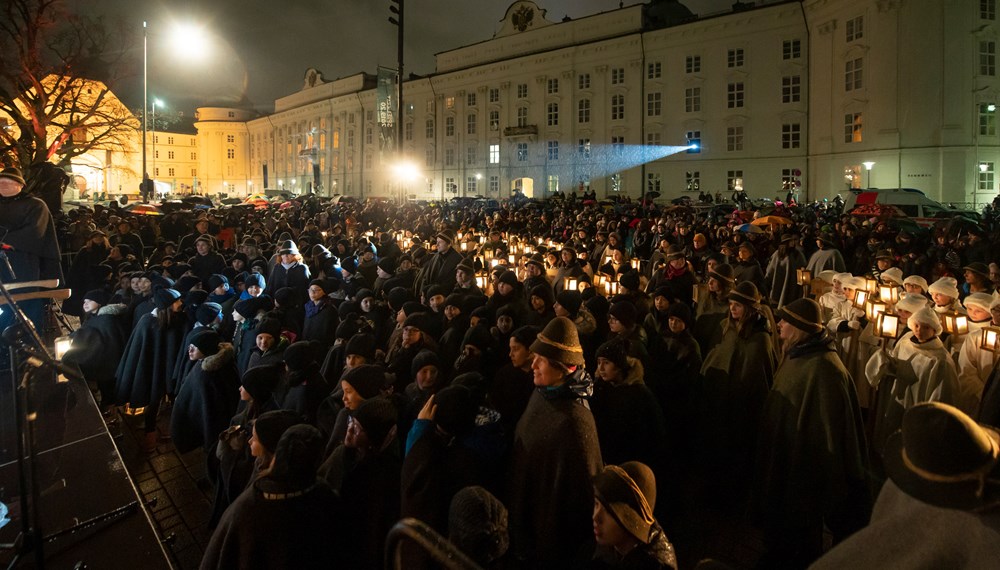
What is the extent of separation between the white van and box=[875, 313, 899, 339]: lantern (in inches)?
726

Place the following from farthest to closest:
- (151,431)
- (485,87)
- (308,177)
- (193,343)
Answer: (308,177)
(485,87)
(151,431)
(193,343)

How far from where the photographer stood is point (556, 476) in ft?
10.5

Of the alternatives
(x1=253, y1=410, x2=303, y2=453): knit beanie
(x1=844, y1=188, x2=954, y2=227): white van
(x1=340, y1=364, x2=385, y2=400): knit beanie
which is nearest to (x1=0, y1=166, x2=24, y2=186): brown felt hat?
(x1=340, y1=364, x2=385, y2=400): knit beanie

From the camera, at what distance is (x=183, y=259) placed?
10.7m

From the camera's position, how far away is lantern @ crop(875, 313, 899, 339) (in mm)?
5758

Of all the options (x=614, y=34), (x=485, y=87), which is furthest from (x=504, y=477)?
(x=485, y=87)

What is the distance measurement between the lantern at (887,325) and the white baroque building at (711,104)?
2365cm

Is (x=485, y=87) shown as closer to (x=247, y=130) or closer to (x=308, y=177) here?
(x=308, y=177)

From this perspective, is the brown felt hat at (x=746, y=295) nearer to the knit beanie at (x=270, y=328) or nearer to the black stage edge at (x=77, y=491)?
the knit beanie at (x=270, y=328)

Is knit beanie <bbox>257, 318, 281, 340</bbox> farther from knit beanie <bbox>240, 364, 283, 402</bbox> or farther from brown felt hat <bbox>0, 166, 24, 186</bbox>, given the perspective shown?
brown felt hat <bbox>0, 166, 24, 186</bbox>

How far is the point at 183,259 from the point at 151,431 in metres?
5.47

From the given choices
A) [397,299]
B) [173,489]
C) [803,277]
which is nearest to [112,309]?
[173,489]

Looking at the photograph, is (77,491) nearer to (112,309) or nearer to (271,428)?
(271,428)

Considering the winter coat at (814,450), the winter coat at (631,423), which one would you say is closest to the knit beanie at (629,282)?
the winter coat at (631,423)
